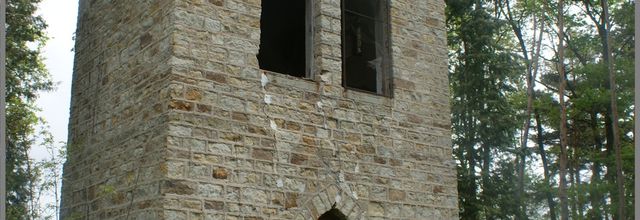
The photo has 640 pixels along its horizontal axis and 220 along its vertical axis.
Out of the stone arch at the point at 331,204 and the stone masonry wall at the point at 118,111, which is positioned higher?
the stone masonry wall at the point at 118,111

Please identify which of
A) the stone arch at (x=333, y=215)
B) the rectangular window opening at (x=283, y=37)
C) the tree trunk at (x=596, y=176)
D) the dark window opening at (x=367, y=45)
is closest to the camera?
the stone arch at (x=333, y=215)

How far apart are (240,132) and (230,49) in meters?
0.91

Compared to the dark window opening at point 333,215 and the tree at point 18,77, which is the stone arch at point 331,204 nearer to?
the dark window opening at point 333,215

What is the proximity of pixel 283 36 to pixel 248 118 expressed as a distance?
519cm

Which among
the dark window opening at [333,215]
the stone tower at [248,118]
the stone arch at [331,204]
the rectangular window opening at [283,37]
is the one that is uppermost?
the rectangular window opening at [283,37]

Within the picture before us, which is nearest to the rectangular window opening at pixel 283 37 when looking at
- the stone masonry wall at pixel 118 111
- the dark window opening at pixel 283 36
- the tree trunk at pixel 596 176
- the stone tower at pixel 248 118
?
the dark window opening at pixel 283 36

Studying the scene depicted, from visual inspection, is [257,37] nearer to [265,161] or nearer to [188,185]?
[265,161]

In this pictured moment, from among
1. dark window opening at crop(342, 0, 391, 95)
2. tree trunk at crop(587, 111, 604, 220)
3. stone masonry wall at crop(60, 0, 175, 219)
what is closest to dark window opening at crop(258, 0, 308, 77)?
dark window opening at crop(342, 0, 391, 95)

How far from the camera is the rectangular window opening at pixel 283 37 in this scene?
489 inches

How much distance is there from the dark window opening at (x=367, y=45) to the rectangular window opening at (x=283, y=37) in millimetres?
2177

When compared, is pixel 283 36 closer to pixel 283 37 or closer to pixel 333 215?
pixel 283 37

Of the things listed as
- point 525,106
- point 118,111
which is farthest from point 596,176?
point 118,111

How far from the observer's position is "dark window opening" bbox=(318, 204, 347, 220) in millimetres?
8070

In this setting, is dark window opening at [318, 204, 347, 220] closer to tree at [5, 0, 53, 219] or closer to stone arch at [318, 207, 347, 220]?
stone arch at [318, 207, 347, 220]
